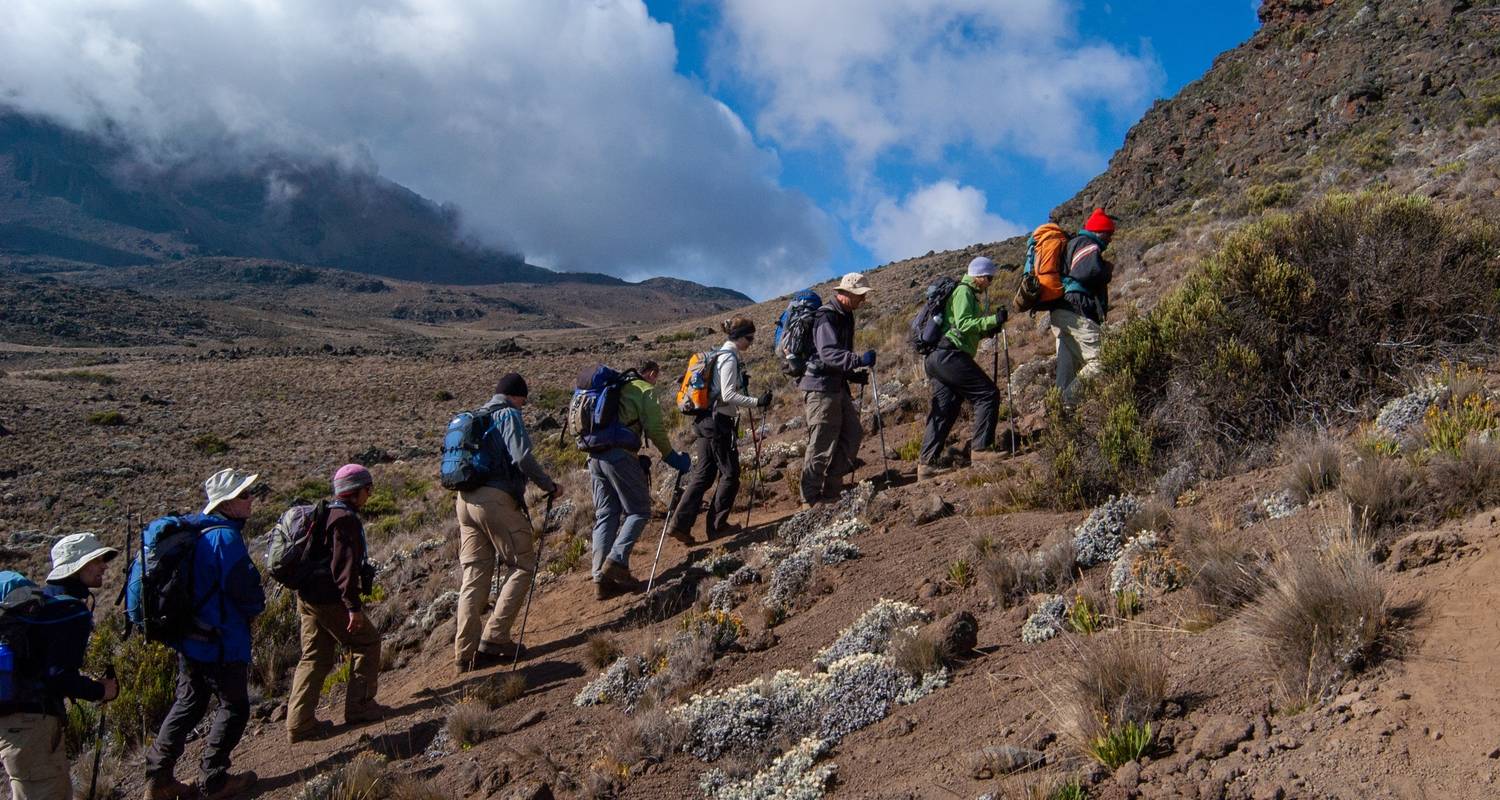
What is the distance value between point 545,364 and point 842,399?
2986 centimetres

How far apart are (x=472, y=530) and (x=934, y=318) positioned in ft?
13.6

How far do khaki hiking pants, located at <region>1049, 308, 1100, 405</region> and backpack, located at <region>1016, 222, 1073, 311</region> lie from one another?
0.24 metres

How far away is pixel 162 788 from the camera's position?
530cm

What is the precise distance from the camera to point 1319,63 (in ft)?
101

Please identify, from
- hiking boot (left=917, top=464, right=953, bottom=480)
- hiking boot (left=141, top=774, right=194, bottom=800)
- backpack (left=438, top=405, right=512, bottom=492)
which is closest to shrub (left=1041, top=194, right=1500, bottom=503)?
hiking boot (left=917, top=464, right=953, bottom=480)

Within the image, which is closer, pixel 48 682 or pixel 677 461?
pixel 48 682

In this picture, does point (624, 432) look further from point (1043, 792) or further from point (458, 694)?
point (1043, 792)

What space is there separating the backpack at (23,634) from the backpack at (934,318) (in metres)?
6.16

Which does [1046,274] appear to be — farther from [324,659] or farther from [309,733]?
[309,733]

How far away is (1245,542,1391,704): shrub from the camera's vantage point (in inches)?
127

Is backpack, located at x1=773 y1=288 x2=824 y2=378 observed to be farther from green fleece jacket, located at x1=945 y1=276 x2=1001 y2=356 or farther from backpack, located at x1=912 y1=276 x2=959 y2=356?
green fleece jacket, located at x1=945 y1=276 x2=1001 y2=356

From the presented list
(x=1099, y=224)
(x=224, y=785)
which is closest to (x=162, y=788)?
(x=224, y=785)

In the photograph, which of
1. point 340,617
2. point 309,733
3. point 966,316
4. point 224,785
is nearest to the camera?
point 224,785

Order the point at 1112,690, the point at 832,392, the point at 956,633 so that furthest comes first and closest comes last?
the point at 832,392
the point at 956,633
the point at 1112,690
